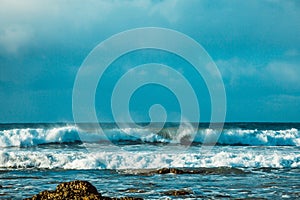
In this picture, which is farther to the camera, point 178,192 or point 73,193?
point 178,192

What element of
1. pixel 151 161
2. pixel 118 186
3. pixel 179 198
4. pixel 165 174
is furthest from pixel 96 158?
pixel 179 198

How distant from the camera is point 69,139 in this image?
121ft

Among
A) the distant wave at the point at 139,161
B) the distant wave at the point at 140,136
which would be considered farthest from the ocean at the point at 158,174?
the distant wave at the point at 140,136

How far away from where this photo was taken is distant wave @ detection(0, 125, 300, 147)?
35.2m

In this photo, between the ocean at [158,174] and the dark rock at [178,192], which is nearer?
the dark rock at [178,192]

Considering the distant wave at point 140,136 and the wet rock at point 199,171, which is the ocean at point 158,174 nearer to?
the wet rock at point 199,171

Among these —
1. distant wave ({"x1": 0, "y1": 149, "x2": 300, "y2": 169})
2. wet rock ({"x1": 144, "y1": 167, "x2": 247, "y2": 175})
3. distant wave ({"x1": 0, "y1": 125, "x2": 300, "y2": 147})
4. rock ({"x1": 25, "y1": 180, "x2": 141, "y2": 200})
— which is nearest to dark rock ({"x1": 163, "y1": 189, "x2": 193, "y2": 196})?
rock ({"x1": 25, "y1": 180, "x2": 141, "y2": 200})

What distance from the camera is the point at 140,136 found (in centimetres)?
3916

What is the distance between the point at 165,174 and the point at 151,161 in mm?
4198

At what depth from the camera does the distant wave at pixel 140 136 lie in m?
35.2

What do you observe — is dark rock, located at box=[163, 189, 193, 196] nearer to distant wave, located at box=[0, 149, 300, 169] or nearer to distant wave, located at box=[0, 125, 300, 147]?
distant wave, located at box=[0, 149, 300, 169]

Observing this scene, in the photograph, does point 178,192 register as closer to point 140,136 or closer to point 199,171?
point 199,171

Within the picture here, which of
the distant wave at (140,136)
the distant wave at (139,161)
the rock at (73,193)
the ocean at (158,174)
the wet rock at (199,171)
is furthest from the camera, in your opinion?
the distant wave at (140,136)

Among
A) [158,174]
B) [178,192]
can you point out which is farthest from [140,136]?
[178,192]
